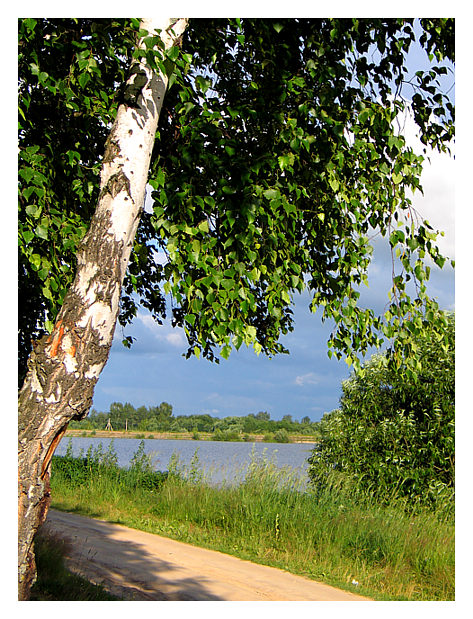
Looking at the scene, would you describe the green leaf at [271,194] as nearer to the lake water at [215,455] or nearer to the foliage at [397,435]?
the foliage at [397,435]

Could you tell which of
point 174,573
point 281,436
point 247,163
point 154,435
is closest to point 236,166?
point 247,163

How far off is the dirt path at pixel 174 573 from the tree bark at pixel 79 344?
2518 mm

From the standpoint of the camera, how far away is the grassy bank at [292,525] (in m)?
7.03

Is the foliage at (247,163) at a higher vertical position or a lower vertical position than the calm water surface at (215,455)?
higher

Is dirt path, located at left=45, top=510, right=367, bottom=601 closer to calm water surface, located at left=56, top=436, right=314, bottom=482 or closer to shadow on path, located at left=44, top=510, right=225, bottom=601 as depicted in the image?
shadow on path, located at left=44, top=510, right=225, bottom=601

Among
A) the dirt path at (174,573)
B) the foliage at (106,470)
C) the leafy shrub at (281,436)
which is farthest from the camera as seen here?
the leafy shrub at (281,436)

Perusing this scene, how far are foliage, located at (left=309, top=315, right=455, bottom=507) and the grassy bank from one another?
495 millimetres

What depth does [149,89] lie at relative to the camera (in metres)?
3.83

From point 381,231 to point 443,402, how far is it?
5492 mm

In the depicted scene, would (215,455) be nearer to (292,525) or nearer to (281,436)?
(292,525)

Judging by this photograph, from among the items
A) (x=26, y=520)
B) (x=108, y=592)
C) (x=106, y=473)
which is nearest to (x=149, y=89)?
(x=26, y=520)

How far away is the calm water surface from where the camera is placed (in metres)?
9.86

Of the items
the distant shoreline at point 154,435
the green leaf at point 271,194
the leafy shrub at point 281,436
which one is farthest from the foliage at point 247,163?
the leafy shrub at point 281,436

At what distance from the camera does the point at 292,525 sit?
7.99m
